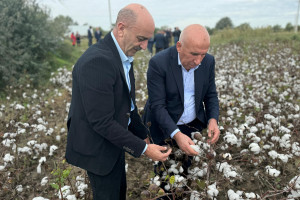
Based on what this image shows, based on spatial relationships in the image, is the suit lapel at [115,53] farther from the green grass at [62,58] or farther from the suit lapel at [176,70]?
the green grass at [62,58]

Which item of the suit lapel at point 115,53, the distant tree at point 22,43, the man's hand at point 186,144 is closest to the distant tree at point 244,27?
the distant tree at point 22,43

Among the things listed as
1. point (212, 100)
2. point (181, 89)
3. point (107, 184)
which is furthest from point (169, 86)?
point (107, 184)

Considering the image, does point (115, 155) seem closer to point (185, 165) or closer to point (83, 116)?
point (83, 116)

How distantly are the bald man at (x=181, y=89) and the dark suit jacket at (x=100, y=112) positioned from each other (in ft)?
1.16

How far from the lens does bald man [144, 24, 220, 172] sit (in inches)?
78.1

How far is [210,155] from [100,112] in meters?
0.93

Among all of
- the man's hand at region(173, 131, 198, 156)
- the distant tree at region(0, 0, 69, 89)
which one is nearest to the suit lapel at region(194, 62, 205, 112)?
the man's hand at region(173, 131, 198, 156)

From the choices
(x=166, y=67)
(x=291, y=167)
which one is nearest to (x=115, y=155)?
(x=166, y=67)

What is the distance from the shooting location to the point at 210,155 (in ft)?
6.00

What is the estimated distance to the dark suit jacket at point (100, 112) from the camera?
1405 millimetres

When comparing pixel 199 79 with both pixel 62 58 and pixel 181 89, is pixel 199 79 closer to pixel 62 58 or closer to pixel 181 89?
pixel 181 89

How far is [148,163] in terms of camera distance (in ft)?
12.1

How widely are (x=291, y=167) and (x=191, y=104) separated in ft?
6.00

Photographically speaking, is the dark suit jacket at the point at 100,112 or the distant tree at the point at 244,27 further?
the distant tree at the point at 244,27
